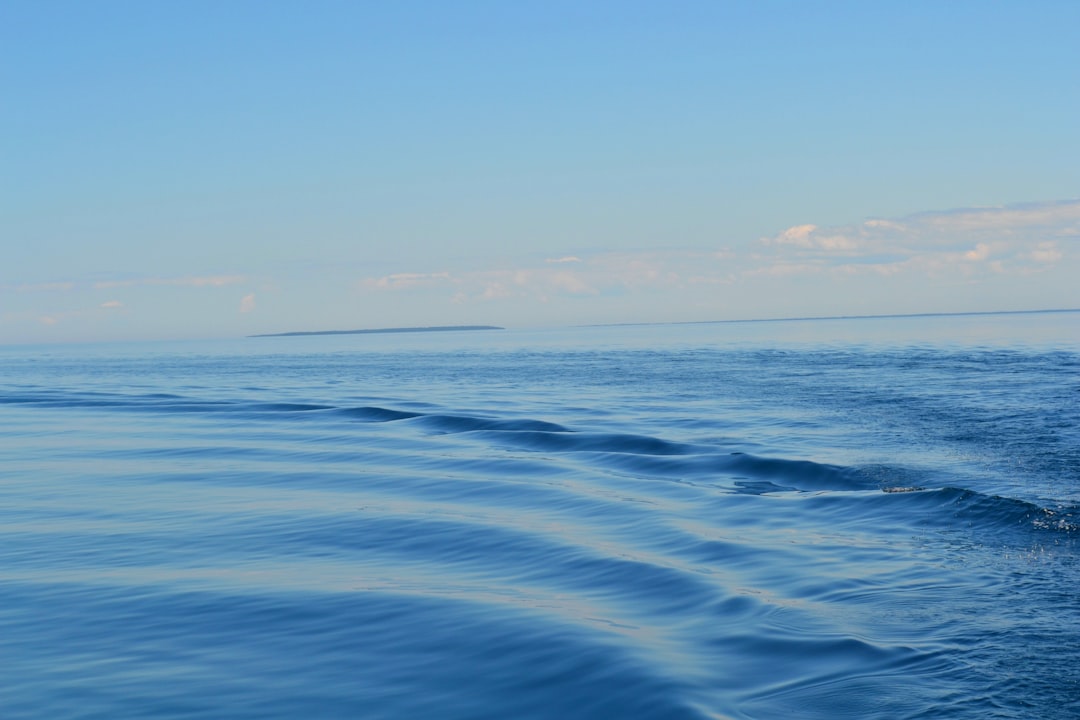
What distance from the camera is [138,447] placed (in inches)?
1005

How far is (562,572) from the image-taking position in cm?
1135

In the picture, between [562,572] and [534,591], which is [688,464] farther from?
[534,591]

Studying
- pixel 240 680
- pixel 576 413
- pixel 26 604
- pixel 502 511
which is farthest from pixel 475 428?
pixel 240 680

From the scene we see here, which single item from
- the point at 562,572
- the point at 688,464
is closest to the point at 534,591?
the point at 562,572

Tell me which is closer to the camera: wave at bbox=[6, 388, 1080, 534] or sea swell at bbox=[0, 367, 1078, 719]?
sea swell at bbox=[0, 367, 1078, 719]

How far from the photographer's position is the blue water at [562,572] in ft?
24.7

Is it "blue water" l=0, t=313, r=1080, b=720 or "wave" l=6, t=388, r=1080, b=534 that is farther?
"wave" l=6, t=388, r=1080, b=534

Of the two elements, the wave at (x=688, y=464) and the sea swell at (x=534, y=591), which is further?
the wave at (x=688, y=464)

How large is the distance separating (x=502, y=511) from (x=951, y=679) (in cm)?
876

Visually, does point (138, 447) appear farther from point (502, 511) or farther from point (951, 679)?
point (951, 679)

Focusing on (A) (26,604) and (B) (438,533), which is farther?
(B) (438,533)

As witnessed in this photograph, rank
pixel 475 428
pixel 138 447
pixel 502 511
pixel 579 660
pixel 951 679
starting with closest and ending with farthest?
pixel 951 679
pixel 579 660
pixel 502 511
pixel 138 447
pixel 475 428

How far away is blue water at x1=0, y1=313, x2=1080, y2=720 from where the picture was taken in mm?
7527

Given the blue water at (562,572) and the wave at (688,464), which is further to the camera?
the wave at (688,464)
